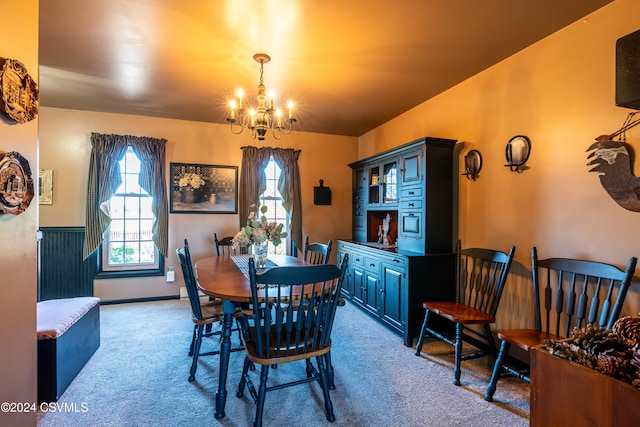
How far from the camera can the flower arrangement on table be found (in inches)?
167

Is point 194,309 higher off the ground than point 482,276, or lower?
lower

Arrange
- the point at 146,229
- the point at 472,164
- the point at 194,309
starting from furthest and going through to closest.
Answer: the point at 146,229
the point at 472,164
the point at 194,309

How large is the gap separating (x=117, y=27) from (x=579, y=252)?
3.57m

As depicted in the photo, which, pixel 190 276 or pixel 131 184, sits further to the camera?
pixel 131 184

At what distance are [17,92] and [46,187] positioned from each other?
132 inches

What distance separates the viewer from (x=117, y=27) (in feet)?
7.07

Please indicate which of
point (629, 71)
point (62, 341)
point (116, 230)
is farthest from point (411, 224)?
point (116, 230)

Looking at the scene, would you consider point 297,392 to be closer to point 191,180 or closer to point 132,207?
point 191,180

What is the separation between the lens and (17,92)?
1.28 metres

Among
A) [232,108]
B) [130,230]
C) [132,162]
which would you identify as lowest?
[130,230]

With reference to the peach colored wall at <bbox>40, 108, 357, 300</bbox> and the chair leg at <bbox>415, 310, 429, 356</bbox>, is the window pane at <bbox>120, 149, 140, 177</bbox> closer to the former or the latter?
the peach colored wall at <bbox>40, 108, 357, 300</bbox>

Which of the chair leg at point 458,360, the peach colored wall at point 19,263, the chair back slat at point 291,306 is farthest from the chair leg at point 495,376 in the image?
the peach colored wall at point 19,263

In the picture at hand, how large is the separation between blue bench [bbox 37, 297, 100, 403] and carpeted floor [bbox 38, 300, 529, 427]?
91mm

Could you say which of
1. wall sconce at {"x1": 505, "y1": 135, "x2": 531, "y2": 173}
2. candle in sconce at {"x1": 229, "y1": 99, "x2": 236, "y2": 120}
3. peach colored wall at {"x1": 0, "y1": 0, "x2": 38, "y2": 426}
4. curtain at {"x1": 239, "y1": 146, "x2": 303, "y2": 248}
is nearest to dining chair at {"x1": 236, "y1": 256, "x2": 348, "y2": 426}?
peach colored wall at {"x1": 0, "y1": 0, "x2": 38, "y2": 426}
